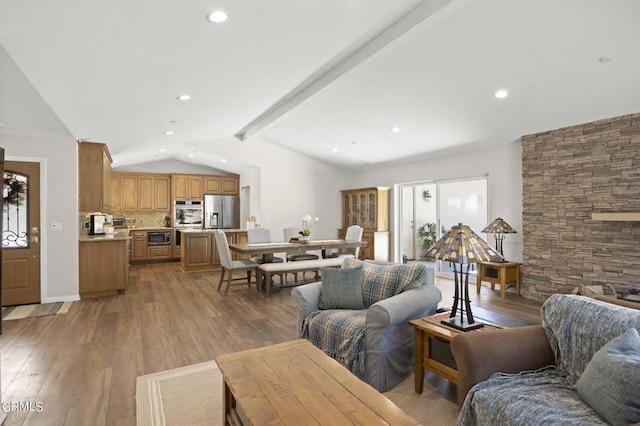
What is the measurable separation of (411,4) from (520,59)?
1.35 m

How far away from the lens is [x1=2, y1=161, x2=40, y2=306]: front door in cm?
476

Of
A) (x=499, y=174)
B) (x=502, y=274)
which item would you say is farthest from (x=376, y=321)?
(x=499, y=174)

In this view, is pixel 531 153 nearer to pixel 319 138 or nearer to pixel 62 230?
pixel 319 138

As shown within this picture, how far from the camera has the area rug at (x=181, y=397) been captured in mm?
2248

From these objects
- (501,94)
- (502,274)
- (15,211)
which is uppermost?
(501,94)

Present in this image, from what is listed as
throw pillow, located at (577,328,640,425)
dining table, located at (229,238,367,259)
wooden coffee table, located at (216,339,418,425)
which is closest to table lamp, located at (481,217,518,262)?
dining table, located at (229,238,367,259)

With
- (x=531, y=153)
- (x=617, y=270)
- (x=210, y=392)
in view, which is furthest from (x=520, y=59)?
(x=210, y=392)

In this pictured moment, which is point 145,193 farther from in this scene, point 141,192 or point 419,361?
point 419,361

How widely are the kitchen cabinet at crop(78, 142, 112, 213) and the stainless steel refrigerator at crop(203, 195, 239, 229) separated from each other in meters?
4.06

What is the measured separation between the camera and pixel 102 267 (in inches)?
210

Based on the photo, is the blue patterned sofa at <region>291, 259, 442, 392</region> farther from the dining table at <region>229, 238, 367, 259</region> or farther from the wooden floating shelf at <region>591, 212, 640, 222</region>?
the wooden floating shelf at <region>591, 212, 640, 222</region>

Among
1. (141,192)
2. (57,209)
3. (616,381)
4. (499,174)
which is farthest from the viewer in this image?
(141,192)

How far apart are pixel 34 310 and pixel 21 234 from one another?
1.07 metres

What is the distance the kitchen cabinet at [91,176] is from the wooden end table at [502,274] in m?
6.20
